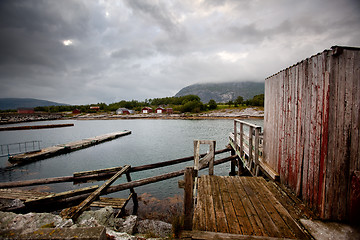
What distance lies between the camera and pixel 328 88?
3654 millimetres

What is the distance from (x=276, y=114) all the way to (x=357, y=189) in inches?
132

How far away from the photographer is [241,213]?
13.3 feet

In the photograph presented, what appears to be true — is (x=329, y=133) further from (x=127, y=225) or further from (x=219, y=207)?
(x=127, y=225)

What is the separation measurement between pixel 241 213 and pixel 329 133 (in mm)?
2731

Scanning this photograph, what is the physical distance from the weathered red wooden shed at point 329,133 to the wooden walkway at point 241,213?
0.90 metres

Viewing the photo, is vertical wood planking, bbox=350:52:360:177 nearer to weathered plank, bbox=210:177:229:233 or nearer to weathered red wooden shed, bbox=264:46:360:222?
weathered red wooden shed, bbox=264:46:360:222

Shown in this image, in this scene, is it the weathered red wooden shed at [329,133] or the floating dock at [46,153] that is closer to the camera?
the weathered red wooden shed at [329,133]

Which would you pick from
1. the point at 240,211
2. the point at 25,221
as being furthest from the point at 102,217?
the point at 240,211

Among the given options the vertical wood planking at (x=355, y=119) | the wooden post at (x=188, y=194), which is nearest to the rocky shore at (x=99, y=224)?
the wooden post at (x=188, y=194)

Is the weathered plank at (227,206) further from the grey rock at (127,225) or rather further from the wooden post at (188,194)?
the grey rock at (127,225)

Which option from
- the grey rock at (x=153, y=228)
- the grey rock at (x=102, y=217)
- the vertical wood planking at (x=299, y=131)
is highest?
the vertical wood planking at (x=299, y=131)

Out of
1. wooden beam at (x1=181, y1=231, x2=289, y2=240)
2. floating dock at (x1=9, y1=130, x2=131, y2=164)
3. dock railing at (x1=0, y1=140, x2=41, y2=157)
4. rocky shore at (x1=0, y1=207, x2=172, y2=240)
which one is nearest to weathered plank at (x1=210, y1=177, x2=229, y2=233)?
wooden beam at (x1=181, y1=231, x2=289, y2=240)

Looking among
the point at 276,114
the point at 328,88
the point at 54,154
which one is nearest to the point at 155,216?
the point at 276,114

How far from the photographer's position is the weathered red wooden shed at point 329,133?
354 centimetres
